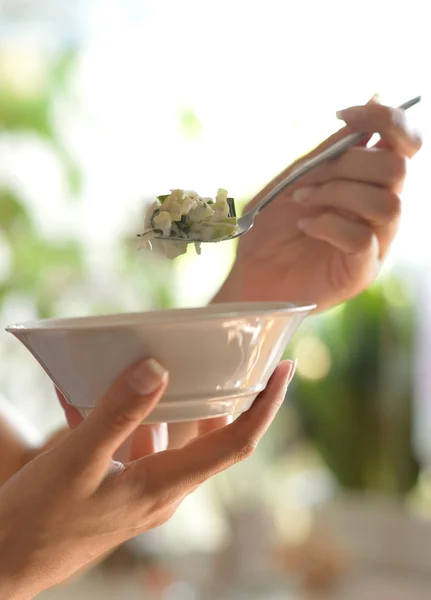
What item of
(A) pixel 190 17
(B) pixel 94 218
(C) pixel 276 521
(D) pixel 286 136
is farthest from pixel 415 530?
(A) pixel 190 17

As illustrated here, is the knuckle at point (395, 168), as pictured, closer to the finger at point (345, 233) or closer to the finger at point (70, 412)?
the finger at point (345, 233)

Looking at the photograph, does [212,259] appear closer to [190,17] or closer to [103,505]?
[190,17]

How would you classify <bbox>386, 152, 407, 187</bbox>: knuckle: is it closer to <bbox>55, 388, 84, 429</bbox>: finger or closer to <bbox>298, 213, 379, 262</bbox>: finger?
<bbox>298, 213, 379, 262</bbox>: finger

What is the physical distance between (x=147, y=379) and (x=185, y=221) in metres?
0.26

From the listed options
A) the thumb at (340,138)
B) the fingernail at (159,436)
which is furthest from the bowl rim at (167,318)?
the thumb at (340,138)

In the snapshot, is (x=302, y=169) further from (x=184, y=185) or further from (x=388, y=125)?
(x=184, y=185)

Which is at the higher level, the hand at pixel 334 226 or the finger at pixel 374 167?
the finger at pixel 374 167

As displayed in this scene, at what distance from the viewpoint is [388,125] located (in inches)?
34.5

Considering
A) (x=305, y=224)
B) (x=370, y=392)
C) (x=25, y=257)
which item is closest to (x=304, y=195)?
(x=305, y=224)

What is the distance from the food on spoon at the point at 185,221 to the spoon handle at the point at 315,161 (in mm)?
81

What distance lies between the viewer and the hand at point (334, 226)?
889mm

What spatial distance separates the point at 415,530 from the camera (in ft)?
8.36

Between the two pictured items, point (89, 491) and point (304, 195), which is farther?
point (304, 195)

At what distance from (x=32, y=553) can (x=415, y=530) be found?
2084 millimetres
